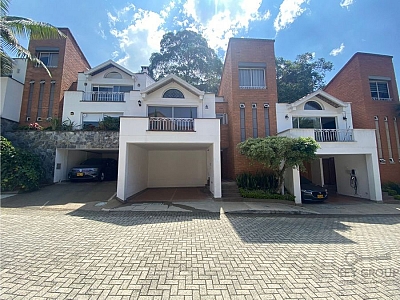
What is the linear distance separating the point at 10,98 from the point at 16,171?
7.37 metres

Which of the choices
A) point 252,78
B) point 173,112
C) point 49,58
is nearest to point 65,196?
point 173,112

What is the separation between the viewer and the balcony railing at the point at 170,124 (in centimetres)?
1023

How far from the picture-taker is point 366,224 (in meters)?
7.08

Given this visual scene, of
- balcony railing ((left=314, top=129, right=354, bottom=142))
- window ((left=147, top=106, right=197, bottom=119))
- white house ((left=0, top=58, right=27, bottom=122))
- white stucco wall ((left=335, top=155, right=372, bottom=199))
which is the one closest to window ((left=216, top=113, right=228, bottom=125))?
window ((left=147, top=106, right=197, bottom=119))

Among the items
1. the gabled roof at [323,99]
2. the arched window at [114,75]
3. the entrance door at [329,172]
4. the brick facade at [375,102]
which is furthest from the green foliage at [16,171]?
the brick facade at [375,102]

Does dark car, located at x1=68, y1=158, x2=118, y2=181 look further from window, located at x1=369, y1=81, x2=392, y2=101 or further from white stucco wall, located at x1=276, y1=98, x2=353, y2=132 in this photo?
window, located at x1=369, y1=81, x2=392, y2=101

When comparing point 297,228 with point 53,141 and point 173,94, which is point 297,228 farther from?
point 53,141

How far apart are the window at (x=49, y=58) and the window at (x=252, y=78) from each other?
50.4ft

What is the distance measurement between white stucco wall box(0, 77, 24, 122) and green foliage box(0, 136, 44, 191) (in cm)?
457

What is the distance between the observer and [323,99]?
13.8 meters

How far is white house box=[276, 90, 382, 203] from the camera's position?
11164mm

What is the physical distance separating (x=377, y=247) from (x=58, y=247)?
26.8ft

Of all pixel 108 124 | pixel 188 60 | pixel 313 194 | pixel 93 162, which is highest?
pixel 188 60

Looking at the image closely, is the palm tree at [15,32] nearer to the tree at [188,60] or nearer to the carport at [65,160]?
the carport at [65,160]
